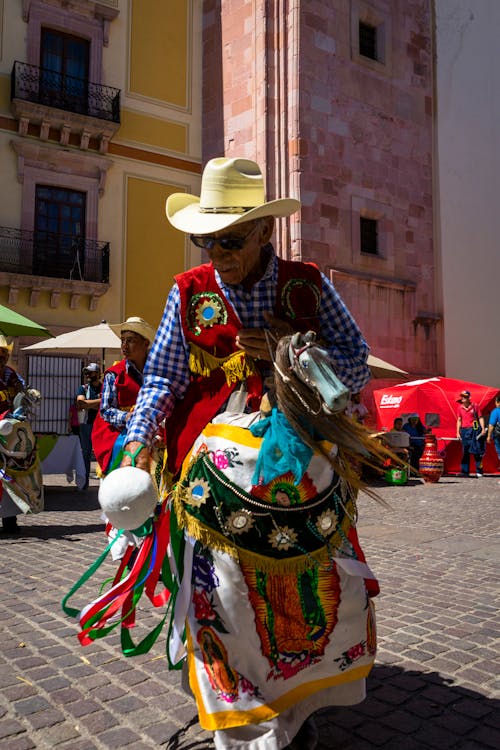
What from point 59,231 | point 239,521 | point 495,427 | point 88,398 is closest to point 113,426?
point 239,521

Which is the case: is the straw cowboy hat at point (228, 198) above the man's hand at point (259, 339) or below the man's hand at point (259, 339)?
above

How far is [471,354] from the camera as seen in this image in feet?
69.2

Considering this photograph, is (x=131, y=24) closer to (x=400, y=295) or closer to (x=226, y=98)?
(x=226, y=98)

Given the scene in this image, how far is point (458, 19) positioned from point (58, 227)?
46.7 ft

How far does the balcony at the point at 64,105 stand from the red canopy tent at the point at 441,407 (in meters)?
9.95

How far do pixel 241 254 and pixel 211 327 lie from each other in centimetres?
28

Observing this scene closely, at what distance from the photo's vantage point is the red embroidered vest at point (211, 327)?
2.48 meters

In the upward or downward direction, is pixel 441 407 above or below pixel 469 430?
above

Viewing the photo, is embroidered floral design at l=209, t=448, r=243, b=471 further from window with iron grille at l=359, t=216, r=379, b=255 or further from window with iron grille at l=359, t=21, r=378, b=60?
window with iron grille at l=359, t=21, r=378, b=60

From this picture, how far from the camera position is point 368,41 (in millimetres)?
19406

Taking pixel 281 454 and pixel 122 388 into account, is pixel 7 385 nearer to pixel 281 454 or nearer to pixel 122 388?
pixel 122 388

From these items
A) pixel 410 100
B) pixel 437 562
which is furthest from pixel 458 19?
pixel 437 562

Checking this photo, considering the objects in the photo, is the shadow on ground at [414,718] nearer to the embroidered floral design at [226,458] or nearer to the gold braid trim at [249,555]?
the gold braid trim at [249,555]

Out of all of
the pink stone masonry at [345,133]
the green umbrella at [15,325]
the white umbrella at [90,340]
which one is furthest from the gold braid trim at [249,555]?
the pink stone masonry at [345,133]
